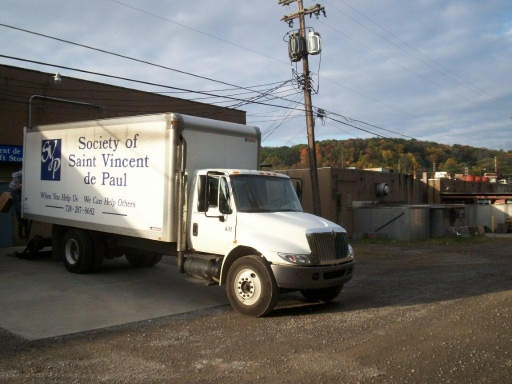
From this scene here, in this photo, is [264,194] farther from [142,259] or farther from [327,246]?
[142,259]

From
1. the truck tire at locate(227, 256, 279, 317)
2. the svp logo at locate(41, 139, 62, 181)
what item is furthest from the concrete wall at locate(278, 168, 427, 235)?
the truck tire at locate(227, 256, 279, 317)

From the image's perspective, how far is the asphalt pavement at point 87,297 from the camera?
8.16 m

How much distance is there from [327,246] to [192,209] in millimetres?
2603

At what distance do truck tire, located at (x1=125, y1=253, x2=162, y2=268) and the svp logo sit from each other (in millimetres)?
2651

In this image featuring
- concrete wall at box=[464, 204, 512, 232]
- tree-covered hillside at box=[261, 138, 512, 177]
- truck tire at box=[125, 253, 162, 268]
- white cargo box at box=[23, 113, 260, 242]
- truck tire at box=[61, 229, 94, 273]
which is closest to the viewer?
white cargo box at box=[23, 113, 260, 242]

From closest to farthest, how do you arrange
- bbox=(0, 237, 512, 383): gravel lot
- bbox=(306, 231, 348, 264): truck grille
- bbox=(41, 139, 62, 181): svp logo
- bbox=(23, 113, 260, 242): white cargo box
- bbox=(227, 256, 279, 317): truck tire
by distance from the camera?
1. bbox=(0, 237, 512, 383): gravel lot
2. bbox=(227, 256, 279, 317): truck tire
3. bbox=(306, 231, 348, 264): truck grille
4. bbox=(23, 113, 260, 242): white cargo box
5. bbox=(41, 139, 62, 181): svp logo

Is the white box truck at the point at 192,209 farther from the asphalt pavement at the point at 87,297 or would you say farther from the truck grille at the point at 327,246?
the asphalt pavement at the point at 87,297

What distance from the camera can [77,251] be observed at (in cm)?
1210

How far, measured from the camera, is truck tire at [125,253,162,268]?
13125 millimetres

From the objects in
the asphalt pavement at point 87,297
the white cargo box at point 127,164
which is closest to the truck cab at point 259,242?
the white cargo box at point 127,164

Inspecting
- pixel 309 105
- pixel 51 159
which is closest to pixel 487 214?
pixel 309 105

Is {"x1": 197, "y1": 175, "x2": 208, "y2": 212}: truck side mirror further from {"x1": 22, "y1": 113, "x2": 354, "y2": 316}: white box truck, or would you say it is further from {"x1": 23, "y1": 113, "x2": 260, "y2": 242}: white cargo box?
{"x1": 23, "y1": 113, "x2": 260, "y2": 242}: white cargo box

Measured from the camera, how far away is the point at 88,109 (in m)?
20.5

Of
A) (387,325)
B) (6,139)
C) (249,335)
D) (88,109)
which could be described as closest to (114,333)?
(249,335)
